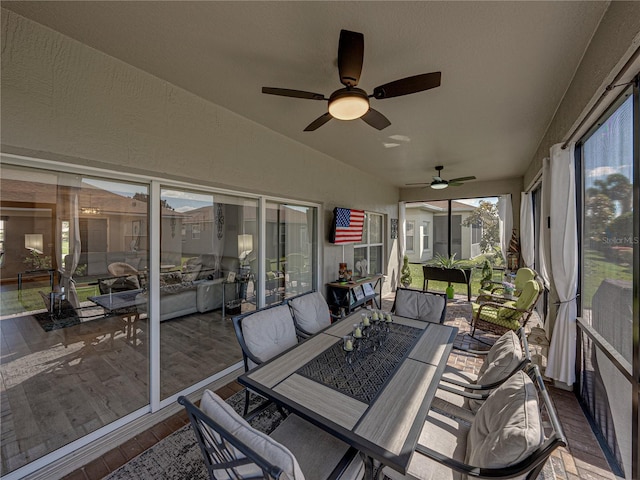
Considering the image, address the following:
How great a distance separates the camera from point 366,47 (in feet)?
5.93

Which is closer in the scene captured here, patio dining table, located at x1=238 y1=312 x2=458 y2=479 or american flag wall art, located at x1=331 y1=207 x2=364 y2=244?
patio dining table, located at x1=238 y1=312 x2=458 y2=479

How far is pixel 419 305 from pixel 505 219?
4570mm

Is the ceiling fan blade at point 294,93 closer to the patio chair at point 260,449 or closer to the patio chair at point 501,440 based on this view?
the patio chair at point 260,449

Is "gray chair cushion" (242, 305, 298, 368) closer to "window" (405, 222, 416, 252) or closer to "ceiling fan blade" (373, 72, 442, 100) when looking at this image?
"ceiling fan blade" (373, 72, 442, 100)

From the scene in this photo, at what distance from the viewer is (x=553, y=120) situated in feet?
9.59

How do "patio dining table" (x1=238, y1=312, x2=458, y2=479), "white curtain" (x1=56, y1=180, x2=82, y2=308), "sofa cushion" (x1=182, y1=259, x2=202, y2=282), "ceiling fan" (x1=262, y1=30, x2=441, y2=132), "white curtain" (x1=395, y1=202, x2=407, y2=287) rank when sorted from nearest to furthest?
1. "patio dining table" (x1=238, y1=312, x2=458, y2=479)
2. "ceiling fan" (x1=262, y1=30, x2=441, y2=132)
3. "white curtain" (x1=56, y1=180, x2=82, y2=308)
4. "sofa cushion" (x1=182, y1=259, x2=202, y2=282)
5. "white curtain" (x1=395, y1=202, x2=407, y2=287)

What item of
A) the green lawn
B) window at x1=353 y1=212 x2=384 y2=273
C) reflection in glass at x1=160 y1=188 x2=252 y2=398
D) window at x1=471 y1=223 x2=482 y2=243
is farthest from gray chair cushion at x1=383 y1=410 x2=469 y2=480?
window at x1=471 y1=223 x2=482 y2=243

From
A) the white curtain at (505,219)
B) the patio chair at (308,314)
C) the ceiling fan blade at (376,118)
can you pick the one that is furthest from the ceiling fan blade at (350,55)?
the white curtain at (505,219)

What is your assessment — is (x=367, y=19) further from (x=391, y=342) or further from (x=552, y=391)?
(x=552, y=391)

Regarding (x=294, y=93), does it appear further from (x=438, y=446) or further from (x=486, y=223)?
(x=486, y=223)

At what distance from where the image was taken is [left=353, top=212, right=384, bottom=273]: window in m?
5.59


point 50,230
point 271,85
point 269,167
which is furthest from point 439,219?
point 50,230

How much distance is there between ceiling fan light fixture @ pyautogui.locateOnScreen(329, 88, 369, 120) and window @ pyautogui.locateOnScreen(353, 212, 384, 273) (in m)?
3.74

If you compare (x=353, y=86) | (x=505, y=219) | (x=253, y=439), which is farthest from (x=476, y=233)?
(x=253, y=439)
